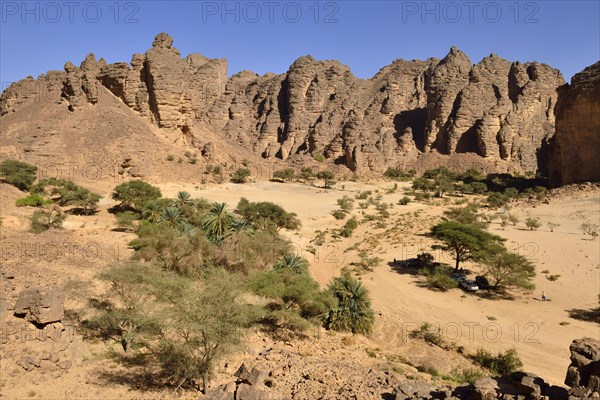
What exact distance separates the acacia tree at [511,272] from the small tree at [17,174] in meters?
36.8

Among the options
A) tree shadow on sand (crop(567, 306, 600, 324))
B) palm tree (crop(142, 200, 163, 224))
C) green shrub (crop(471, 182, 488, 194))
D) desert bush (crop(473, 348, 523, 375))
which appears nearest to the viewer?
desert bush (crop(473, 348, 523, 375))

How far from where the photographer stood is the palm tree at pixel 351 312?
17391mm

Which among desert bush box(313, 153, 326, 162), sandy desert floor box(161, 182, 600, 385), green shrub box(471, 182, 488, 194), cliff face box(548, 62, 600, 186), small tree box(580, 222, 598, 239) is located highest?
cliff face box(548, 62, 600, 186)

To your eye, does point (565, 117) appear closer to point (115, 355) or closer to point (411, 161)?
→ point (411, 161)

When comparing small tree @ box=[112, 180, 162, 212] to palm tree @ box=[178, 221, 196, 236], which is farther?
small tree @ box=[112, 180, 162, 212]

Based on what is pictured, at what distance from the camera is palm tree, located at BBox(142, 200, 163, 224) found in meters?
29.6

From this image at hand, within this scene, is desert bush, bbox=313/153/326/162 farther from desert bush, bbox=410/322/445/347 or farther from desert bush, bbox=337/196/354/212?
desert bush, bbox=410/322/445/347

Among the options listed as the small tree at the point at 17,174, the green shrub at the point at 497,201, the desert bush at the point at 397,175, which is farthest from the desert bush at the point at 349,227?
the desert bush at the point at 397,175

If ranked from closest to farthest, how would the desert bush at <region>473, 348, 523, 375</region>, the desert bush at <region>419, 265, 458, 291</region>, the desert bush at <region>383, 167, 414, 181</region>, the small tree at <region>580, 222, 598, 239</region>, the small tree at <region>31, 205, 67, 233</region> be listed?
the desert bush at <region>473, 348, 523, 375</region> → the desert bush at <region>419, 265, 458, 291</region> → the small tree at <region>31, 205, 67, 233</region> → the small tree at <region>580, 222, 598, 239</region> → the desert bush at <region>383, 167, 414, 181</region>

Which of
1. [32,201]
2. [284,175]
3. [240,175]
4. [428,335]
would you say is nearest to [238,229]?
[428,335]

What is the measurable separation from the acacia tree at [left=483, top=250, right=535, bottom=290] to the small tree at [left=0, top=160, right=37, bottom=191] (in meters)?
36.8

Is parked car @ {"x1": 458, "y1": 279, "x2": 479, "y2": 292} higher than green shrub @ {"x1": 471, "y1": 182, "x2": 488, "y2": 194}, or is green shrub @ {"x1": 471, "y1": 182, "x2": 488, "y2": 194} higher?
green shrub @ {"x1": 471, "y1": 182, "x2": 488, "y2": 194}

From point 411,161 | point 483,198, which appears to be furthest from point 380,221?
point 411,161

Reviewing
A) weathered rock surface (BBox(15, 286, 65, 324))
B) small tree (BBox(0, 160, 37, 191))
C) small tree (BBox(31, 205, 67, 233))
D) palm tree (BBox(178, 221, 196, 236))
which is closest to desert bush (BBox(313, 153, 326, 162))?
small tree (BBox(0, 160, 37, 191))
